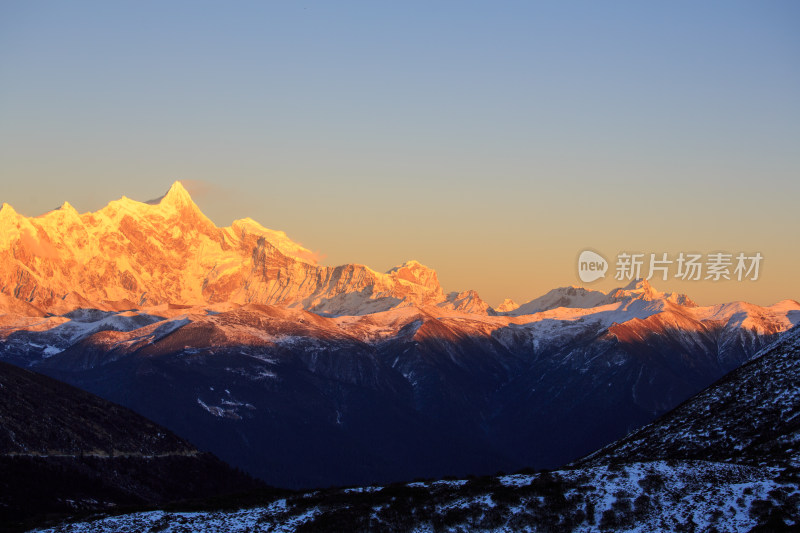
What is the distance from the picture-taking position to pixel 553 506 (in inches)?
3846

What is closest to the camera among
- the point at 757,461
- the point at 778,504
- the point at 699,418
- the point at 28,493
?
the point at 778,504

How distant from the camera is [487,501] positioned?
100 m

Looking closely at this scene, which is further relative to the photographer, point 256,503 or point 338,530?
point 256,503

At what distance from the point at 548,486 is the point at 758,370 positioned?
290ft

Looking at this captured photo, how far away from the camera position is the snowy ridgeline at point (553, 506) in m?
92.6

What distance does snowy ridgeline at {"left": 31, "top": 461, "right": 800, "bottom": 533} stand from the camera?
9256 cm

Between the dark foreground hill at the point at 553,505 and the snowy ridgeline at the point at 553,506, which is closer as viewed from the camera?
the dark foreground hill at the point at 553,505

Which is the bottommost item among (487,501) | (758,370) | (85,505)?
(85,505)

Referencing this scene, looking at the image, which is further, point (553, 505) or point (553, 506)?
point (553, 505)

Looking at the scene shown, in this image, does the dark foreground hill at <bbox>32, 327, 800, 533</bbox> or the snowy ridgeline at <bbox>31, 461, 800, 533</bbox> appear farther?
the snowy ridgeline at <bbox>31, 461, 800, 533</bbox>

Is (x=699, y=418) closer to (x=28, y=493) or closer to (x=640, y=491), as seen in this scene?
(x=640, y=491)

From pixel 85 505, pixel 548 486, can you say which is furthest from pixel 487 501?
pixel 85 505

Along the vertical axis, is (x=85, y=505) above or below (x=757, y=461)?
below

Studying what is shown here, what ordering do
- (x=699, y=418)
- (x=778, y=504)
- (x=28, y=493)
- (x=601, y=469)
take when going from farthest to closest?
(x=28, y=493)
(x=699, y=418)
(x=601, y=469)
(x=778, y=504)
